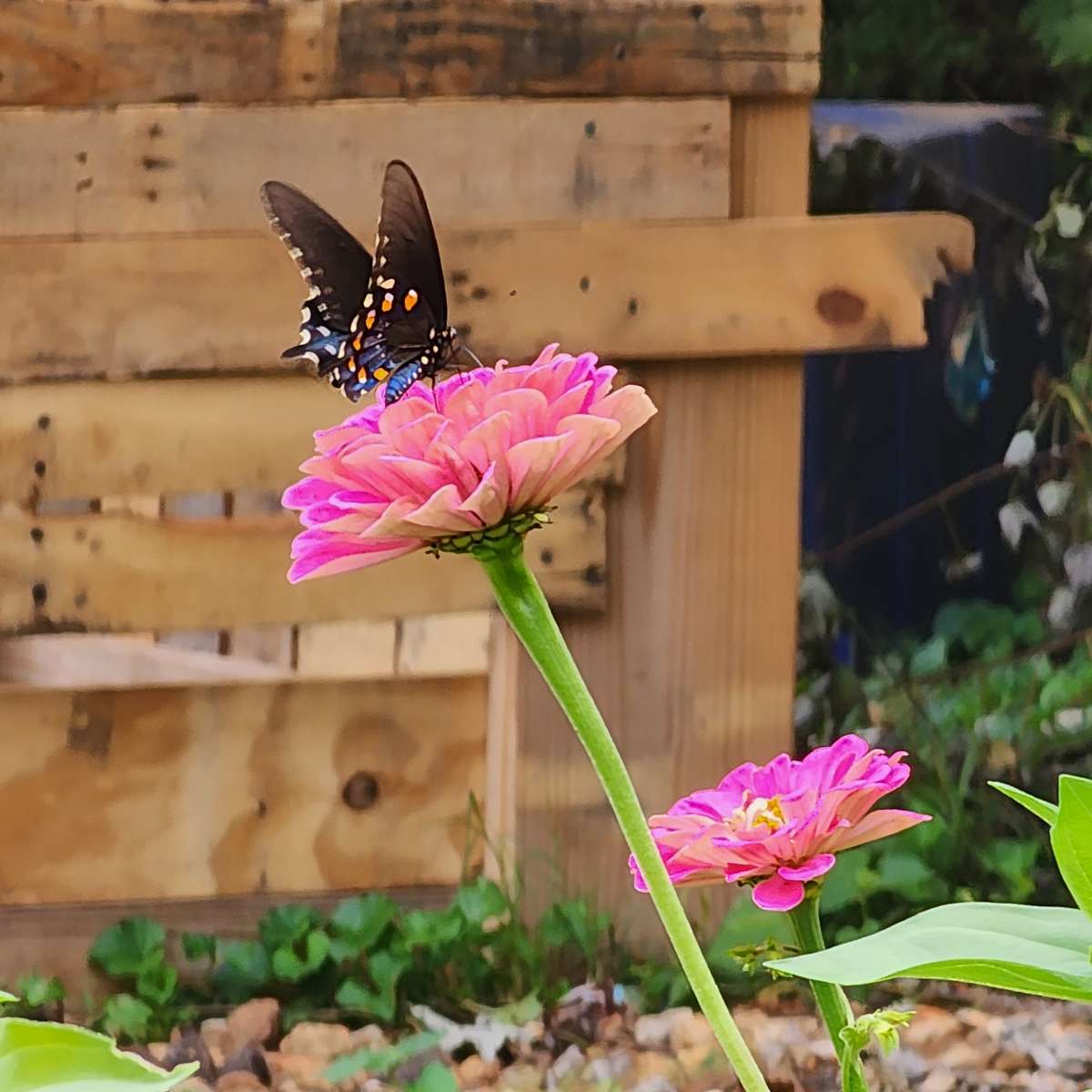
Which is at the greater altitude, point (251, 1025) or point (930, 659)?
point (930, 659)

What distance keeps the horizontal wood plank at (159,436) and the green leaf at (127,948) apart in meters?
0.51

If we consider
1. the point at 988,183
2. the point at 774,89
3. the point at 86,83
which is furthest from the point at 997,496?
the point at 86,83

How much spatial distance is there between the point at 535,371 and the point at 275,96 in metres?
1.30

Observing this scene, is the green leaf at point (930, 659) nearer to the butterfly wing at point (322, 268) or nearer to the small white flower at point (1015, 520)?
the small white flower at point (1015, 520)

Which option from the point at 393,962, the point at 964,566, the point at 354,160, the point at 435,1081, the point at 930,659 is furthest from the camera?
the point at 964,566

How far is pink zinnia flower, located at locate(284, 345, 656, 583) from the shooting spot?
0.40 m

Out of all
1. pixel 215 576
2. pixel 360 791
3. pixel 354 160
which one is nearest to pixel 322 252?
pixel 354 160

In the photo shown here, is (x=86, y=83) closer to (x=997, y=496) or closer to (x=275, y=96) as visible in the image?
(x=275, y=96)

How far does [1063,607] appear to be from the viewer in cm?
277

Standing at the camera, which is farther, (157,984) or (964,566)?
(964,566)

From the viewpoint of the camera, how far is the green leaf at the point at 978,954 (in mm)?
382

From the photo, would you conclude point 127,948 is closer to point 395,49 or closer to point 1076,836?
point 395,49

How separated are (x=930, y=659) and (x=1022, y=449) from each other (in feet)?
1.43

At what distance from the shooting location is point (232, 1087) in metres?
1.58
